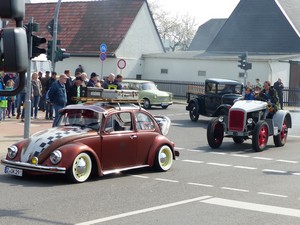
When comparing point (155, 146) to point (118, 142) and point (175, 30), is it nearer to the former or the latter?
point (118, 142)

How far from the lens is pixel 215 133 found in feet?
61.8

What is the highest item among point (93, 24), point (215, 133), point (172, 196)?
point (93, 24)

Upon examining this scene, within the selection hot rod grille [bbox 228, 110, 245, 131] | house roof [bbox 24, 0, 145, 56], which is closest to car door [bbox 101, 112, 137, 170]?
hot rod grille [bbox 228, 110, 245, 131]

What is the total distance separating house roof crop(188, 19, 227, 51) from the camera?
83500mm

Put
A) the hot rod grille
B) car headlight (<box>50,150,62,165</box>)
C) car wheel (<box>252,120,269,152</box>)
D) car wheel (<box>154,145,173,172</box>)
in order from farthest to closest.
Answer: the hot rod grille, car wheel (<box>252,120,269,152</box>), car wheel (<box>154,145,173,172</box>), car headlight (<box>50,150,62,165</box>)

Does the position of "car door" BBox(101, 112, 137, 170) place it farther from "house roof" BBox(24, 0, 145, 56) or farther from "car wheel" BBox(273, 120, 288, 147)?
"house roof" BBox(24, 0, 145, 56)

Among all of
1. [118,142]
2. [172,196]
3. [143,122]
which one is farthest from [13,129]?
[172,196]

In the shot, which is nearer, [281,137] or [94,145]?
[94,145]

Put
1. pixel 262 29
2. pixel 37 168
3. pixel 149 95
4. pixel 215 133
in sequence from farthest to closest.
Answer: pixel 262 29 < pixel 149 95 < pixel 215 133 < pixel 37 168

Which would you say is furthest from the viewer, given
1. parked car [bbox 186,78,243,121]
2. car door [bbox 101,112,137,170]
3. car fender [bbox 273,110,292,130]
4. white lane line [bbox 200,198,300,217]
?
parked car [bbox 186,78,243,121]

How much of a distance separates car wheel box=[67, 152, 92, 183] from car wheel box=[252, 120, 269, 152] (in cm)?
669

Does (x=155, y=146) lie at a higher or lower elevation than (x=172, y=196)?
higher

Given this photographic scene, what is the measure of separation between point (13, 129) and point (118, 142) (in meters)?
8.78

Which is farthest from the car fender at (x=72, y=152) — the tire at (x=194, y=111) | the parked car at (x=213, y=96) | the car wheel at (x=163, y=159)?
the tire at (x=194, y=111)
